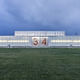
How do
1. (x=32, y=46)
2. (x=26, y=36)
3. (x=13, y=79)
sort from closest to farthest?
1. (x=13, y=79)
2. (x=32, y=46)
3. (x=26, y=36)

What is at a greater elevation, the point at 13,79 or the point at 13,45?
the point at 13,45

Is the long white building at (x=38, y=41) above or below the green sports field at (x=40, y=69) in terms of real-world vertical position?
above

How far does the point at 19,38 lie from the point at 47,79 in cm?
5093

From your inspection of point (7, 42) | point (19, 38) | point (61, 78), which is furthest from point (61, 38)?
point (61, 78)

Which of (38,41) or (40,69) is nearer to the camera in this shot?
(40,69)

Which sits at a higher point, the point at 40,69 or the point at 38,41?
the point at 38,41

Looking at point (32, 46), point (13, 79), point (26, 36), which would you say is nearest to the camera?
point (13, 79)

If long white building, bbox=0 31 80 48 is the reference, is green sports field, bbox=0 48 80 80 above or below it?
below

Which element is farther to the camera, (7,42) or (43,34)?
(43,34)

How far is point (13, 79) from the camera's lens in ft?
26.3

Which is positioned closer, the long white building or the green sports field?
the green sports field

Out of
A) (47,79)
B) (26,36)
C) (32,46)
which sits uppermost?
(26,36)

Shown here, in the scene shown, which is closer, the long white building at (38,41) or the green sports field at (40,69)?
the green sports field at (40,69)

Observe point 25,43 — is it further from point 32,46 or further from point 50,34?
point 50,34
